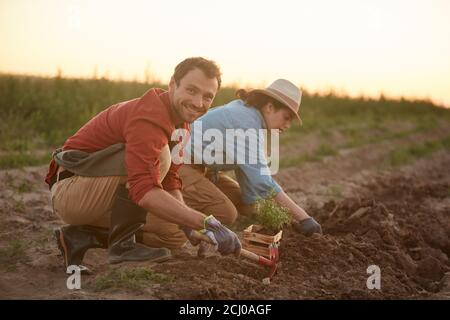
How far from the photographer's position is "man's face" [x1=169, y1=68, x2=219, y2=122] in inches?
132

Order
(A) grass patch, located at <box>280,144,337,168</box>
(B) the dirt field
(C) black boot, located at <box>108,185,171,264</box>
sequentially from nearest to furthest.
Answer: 1. (B) the dirt field
2. (C) black boot, located at <box>108,185,171,264</box>
3. (A) grass patch, located at <box>280,144,337,168</box>

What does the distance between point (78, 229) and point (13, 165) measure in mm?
2591

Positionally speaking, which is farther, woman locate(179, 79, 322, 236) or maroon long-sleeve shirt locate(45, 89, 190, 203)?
woman locate(179, 79, 322, 236)

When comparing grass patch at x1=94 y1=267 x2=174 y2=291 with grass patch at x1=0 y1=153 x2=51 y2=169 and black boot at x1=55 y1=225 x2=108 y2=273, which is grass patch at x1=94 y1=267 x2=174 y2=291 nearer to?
black boot at x1=55 y1=225 x2=108 y2=273

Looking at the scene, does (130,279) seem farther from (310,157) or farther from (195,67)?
(310,157)

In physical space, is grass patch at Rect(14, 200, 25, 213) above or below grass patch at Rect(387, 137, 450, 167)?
below

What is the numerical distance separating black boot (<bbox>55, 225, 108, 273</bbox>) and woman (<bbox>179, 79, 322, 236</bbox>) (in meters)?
0.89

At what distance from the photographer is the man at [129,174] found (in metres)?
3.19

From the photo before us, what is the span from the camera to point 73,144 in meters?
3.61

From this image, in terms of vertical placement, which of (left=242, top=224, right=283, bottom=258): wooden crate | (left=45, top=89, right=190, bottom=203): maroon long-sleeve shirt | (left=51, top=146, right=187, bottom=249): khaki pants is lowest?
→ (left=242, top=224, right=283, bottom=258): wooden crate

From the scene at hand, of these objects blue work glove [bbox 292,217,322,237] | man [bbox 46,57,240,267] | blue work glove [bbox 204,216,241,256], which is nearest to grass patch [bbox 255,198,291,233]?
blue work glove [bbox 292,217,322,237]
